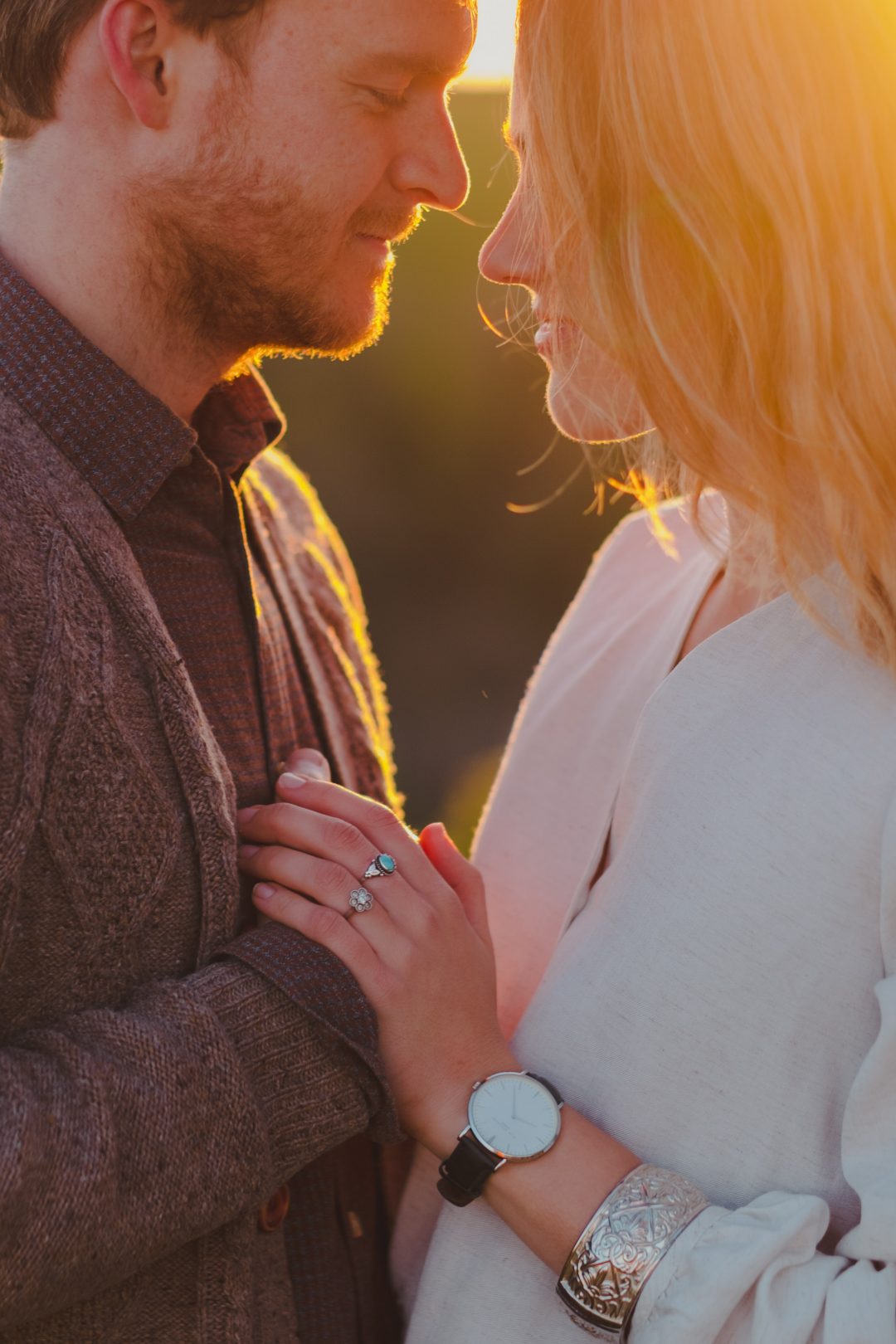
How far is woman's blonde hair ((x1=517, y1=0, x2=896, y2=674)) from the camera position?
56.5 inches

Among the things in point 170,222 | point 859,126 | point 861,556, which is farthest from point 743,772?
point 170,222

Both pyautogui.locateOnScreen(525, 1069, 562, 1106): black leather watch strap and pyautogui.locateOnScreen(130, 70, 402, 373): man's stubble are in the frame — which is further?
pyautogui.locateOnScreen(130, 70, 402, 373): man's stubble

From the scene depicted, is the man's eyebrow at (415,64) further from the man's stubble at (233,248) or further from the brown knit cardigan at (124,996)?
the brown knit cardigan at (124,996)

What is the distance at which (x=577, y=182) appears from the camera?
1.60 m

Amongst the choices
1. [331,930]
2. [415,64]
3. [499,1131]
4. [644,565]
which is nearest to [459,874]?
[331,930]

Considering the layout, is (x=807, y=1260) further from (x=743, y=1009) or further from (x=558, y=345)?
(x=558, y=345)

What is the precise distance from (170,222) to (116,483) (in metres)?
0.40

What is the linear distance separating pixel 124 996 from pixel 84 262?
954 millimetres

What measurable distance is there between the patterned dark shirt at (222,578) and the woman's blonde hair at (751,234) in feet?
1.92

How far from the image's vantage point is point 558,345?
1.85 metres

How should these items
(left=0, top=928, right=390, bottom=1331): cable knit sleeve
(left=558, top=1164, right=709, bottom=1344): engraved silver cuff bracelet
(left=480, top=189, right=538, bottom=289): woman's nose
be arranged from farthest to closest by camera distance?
(left=480, top=189, right=538, bottom=289): woman's nose < (left=558, top=1164, right=709, bottom=1344): engraved silver cuff bracelet < (left=0, top=928, right=390, bottom=1331): cable knit sleeve

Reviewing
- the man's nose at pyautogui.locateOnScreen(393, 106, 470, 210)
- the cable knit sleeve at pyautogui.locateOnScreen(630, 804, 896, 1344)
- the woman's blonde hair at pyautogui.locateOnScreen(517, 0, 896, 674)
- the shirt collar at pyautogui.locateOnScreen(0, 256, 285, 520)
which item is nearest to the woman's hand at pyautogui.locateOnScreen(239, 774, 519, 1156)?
the cable knit sleeve at pyautogui.locateOnScreen(630, 804, 896, 1344)

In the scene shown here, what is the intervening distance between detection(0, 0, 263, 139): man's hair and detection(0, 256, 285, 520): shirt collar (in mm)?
257

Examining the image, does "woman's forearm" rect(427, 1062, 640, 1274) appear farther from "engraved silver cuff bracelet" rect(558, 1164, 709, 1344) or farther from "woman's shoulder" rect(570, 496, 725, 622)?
"woman's shoulder" rect(570, 496, 725, 622)
